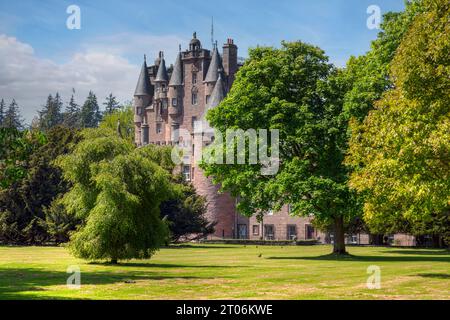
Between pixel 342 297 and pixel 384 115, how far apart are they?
35.6 ft

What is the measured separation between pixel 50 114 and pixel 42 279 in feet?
458

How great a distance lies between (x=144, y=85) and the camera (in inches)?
4318

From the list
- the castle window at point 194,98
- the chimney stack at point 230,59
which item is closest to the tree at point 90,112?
the castle window at point 194,98

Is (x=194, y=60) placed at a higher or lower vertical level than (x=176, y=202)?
higher

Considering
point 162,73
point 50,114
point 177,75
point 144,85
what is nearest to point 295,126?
point 177,75

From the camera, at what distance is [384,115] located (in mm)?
27703

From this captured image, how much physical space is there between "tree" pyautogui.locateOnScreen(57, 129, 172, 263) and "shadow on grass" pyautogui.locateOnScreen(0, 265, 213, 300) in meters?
3.75

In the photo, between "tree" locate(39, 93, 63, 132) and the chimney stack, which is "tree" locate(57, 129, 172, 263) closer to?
the chimney stack

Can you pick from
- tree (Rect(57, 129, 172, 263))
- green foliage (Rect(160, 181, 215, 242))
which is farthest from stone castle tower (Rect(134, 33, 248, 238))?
tree (Rect(57, 129, 172, 263))

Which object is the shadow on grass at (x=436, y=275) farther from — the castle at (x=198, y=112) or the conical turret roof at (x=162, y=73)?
the conical turret roof at (x=162, y=73)
